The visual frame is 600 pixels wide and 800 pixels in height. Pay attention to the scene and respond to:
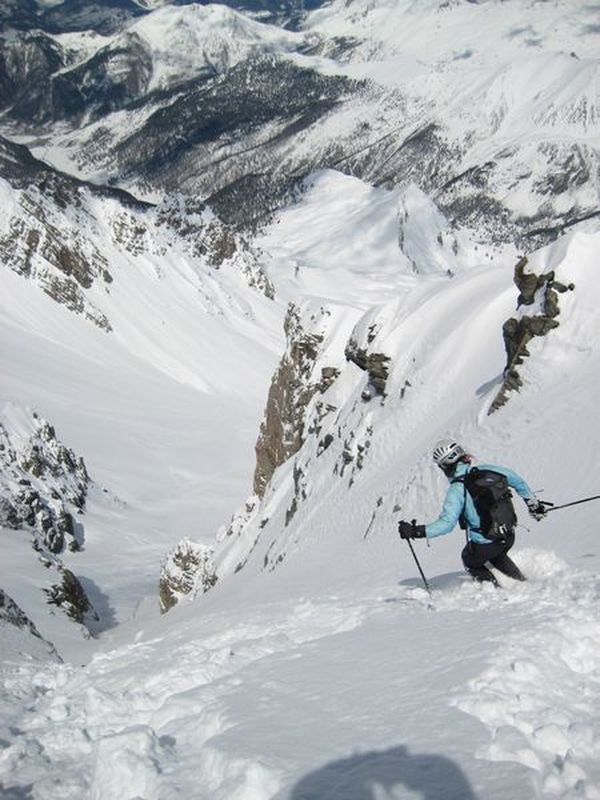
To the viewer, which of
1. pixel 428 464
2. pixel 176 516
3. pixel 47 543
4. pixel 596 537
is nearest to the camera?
pixel 596 537

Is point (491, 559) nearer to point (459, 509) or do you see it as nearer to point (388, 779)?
point (459, 509)

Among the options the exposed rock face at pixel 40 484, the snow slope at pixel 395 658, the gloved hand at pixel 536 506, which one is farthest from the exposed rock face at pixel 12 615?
the exposed rock face at pixel 40 484

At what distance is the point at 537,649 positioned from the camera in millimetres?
6086

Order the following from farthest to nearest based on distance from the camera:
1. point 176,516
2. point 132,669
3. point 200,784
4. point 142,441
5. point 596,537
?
point 142,441
point 176,516
point 596,537
point 132,669
point 200,784

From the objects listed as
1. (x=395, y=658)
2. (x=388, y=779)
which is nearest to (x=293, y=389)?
(x=395, y=658)

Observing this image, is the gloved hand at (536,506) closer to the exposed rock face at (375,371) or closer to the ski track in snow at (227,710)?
the ski track in snow at (227,710)

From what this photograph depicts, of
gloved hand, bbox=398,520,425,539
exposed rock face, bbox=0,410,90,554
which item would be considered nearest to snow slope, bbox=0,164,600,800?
gloved hand, bbox=398,520,425,539

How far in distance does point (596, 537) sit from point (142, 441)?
58.1 metres

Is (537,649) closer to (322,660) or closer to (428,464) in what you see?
(322,660)

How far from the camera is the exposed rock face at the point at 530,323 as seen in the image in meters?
18.8

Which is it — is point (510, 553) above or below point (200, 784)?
above

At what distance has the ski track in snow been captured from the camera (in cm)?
466

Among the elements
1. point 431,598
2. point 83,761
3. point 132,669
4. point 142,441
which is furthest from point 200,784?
→ point 142,441

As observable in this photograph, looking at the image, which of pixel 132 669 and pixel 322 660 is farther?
pixel 132 669
